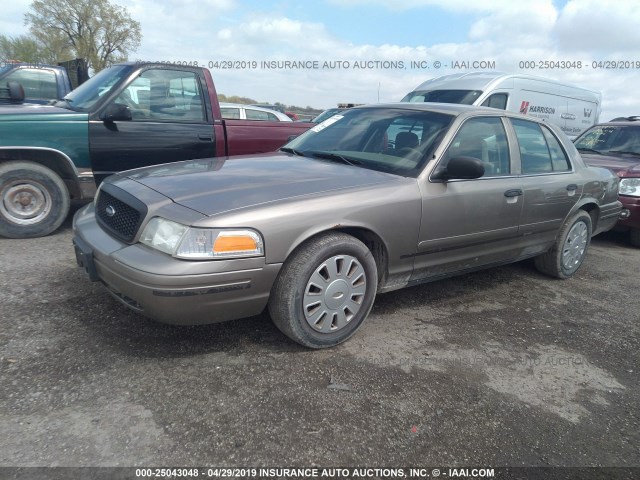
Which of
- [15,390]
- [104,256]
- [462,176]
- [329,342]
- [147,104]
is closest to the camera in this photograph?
[15,390]

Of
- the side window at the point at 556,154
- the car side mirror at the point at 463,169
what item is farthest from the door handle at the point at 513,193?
the side window at the point at 556,154

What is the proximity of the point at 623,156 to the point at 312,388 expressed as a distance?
631 cm

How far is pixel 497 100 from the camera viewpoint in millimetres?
9703

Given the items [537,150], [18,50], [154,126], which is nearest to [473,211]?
[537,150]

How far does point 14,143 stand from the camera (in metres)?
4.45

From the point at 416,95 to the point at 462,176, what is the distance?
782cm

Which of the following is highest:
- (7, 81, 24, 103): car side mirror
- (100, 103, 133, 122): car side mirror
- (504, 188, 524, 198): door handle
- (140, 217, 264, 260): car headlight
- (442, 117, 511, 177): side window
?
(7, 81, 24, 103): car side mirror

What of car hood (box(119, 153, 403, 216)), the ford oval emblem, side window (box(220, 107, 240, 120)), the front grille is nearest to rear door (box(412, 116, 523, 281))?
car hood (box(119, 153, 403, 216))

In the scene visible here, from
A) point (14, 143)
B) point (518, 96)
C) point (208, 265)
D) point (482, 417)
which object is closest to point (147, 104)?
point (14, 143)

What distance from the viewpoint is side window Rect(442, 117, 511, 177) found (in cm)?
353

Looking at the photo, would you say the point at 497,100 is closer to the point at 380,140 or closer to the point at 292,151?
the point at 380,140

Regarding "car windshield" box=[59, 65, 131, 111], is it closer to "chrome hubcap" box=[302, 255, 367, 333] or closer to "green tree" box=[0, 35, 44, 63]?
"chrome hubcap" box=[302, 255, 367, 333]

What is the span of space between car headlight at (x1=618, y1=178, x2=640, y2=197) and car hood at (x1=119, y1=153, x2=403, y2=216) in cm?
426

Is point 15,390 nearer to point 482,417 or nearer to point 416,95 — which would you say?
point 482,417
